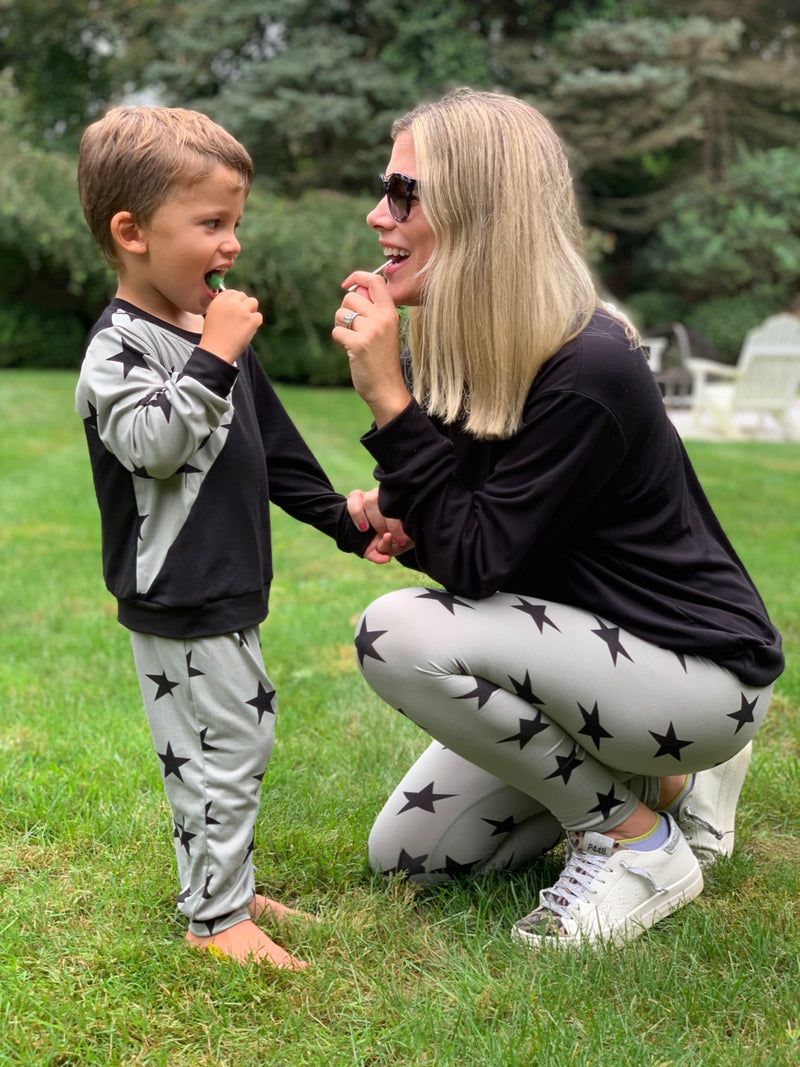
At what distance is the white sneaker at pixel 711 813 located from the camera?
2.20 meters

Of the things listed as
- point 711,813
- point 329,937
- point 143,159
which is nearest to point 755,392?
point 711,813

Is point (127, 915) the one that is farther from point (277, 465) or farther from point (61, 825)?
point (277, 465)

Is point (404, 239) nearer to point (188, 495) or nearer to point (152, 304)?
point (152, 304)

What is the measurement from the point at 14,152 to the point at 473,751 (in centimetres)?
1273

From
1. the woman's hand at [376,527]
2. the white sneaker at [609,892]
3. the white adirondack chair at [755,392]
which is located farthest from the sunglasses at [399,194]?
the white adirondack chair at [755,392]

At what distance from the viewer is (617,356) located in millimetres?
1807

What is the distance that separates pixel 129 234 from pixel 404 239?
47 centimetres

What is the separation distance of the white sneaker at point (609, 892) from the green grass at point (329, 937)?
0.13 ft

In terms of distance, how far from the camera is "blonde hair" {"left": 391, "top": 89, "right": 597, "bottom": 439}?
6.02ft

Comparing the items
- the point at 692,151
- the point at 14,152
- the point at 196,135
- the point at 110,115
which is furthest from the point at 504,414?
the point at 692,151

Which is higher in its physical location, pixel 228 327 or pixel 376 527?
pixel 228 327

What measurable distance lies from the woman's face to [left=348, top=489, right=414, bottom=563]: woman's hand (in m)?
0.37

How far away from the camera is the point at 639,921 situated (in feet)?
6.33

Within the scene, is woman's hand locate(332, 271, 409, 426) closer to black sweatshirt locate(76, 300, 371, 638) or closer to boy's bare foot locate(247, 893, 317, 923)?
black sweatshirt locate(76, 300, 371, 638)
